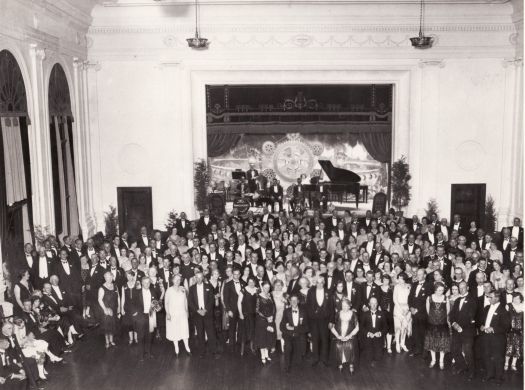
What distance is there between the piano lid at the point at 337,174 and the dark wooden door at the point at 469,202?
3116 mm

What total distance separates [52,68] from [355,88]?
8891mm

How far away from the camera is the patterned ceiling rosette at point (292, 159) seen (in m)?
20.0

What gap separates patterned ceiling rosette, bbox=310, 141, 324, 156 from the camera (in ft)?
65.6

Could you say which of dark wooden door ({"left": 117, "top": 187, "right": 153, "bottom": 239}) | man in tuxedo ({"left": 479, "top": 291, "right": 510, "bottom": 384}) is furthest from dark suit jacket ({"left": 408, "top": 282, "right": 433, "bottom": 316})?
dark wooden door ({"left": 117, "top": 187, "right": 153, "bottom": 239})

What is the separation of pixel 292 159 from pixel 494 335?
12071mm

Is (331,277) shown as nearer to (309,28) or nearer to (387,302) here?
(387,302)

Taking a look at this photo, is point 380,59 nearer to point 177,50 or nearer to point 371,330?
point 177,50

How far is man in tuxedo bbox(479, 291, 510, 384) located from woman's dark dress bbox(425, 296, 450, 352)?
534mm

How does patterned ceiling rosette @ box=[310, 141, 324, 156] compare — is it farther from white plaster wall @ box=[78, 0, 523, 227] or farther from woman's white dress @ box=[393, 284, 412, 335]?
woman's white dress @ box=[393, 284, 412, 335]

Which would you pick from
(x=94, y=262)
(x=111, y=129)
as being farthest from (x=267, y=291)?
(x=111, y=129)

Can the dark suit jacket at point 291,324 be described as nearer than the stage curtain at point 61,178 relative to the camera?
Yes

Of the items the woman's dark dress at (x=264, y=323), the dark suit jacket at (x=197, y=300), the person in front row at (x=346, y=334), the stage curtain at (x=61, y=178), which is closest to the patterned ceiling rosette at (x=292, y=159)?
the stage curtain at (x=61, y=178)

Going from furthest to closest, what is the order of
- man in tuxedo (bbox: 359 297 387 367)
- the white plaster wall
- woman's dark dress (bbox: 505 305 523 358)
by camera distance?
the white plaster wall, man in tuxedo (bbox: 359 297 387 367), woman's dark dress (bbox: 505 305 523 358)

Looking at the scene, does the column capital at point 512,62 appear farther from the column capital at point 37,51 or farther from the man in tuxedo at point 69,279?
the man in tuxedo at point 69,279
